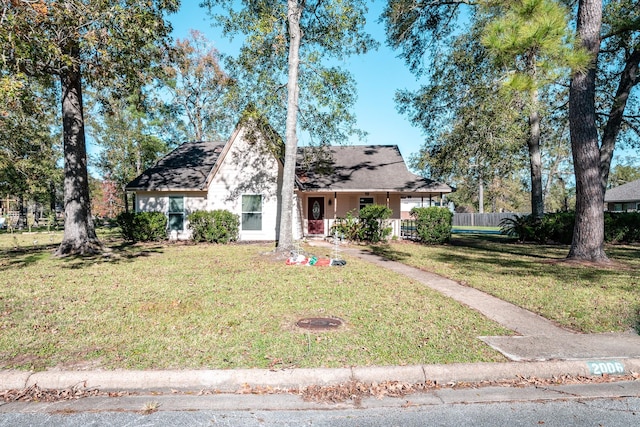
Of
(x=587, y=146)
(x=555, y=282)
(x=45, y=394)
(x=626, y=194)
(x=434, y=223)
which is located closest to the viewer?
(x=45, y=394)

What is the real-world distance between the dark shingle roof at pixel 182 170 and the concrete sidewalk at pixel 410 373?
1300 cm

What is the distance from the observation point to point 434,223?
51.3 feet

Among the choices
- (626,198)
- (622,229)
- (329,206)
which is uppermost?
(626,198)

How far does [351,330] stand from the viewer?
15.0ft

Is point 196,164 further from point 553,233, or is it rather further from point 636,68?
point 636,68

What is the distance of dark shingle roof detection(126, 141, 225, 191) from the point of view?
16391 millimetres

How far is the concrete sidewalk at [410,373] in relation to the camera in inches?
132

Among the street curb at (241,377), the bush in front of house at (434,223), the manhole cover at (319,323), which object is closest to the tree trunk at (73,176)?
the street curb at (241,377)

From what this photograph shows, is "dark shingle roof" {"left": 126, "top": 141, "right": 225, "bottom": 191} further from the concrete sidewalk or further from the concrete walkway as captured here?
the concrete walkway

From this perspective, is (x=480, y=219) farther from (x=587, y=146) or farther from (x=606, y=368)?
(x=606, y=368)

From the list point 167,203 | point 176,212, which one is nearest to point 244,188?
point 176,212

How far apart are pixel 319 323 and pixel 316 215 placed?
46.7ft

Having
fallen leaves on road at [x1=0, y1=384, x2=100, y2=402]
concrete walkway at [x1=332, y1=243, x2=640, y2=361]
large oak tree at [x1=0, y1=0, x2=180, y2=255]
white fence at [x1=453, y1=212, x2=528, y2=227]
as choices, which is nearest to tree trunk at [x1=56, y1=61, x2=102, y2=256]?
large oak tree at [x1=0, y1=0, x2=180, y2=255]

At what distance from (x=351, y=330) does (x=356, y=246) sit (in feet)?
34.1
